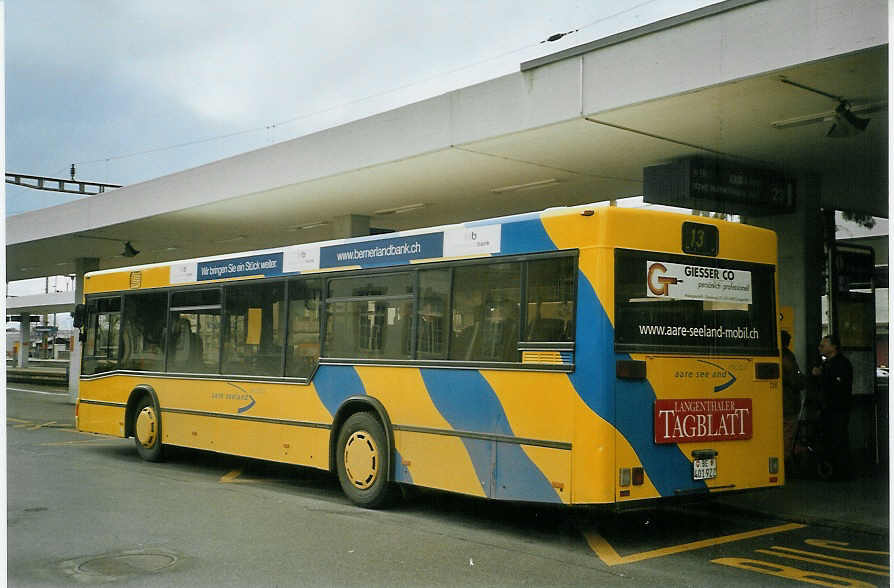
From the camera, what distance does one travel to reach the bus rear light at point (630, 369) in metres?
7.60

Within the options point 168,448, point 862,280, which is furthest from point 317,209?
point 862,280

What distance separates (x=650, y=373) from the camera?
25.6 ft

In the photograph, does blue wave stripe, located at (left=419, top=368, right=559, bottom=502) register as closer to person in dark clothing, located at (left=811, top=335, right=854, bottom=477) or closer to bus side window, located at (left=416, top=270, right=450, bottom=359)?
bus side window, located at (left=416, top=270, right=450, bottom=359)

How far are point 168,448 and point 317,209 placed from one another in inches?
234

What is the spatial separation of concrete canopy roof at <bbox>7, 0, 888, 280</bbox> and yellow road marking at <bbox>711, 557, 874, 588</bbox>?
4200 mm

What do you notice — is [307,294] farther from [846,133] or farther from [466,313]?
[846,133]

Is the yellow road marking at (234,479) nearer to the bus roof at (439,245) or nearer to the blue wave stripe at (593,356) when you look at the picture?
the bus roof at (439,245)

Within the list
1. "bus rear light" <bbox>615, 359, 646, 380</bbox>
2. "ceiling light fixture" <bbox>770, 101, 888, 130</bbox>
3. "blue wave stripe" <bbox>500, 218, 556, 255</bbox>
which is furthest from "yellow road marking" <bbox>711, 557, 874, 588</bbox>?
"ceiling light fixture" <bbox>770, 101, 888, 130</bbox>

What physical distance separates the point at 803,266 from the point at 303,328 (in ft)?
23.2

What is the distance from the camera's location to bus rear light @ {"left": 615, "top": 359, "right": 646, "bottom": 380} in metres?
7.60

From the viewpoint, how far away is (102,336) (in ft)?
47.5

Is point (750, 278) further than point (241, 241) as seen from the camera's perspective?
No

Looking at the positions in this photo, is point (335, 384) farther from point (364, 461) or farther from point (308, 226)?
point (308, 226)

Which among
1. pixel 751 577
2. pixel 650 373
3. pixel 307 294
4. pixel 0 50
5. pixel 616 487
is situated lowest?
pixel 751 577
